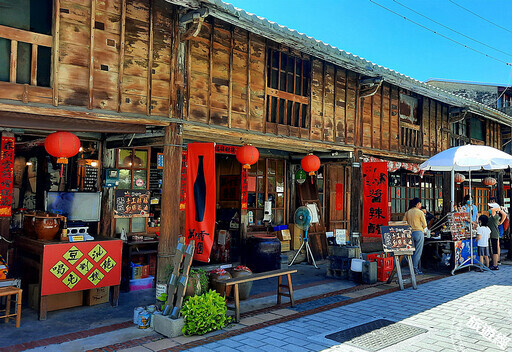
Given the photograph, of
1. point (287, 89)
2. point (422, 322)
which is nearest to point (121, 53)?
point (287, 89)

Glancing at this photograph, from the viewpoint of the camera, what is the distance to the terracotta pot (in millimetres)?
7078

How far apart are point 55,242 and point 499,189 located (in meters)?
17.0

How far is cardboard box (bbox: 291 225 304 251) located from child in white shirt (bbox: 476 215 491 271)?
5.30m

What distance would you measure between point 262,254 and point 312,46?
5.22 metres

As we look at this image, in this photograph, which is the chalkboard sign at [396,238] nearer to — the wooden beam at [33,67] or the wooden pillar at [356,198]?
the wooden pillar at [356,198]

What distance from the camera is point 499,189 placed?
1692 cm

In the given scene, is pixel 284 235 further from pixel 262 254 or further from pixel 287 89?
pixel 287 89

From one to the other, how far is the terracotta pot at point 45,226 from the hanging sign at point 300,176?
745 cm

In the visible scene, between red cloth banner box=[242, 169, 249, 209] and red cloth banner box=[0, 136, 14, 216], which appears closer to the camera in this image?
red cloth banner box=[0, 136, 14, 216]

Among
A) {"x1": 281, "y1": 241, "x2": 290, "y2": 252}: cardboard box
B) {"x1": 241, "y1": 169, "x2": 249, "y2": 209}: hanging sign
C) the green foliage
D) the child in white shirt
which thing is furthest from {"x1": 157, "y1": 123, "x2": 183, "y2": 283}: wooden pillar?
the child in white shirt

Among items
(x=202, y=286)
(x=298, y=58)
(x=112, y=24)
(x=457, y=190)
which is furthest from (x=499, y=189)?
(x=112, y=24)

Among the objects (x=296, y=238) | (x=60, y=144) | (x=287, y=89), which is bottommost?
(x=296, y=238)

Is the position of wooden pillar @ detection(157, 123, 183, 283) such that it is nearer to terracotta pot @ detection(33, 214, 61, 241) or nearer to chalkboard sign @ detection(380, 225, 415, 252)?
terracotta pot @ detection(33, 214, 61, 241)

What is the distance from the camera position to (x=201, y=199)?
733 centimetres
